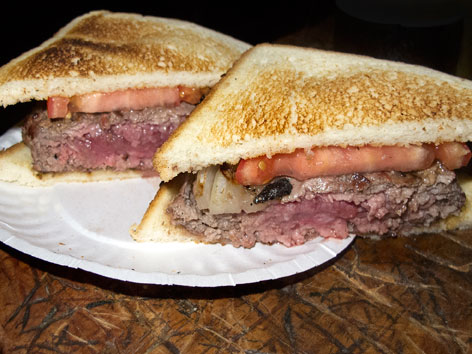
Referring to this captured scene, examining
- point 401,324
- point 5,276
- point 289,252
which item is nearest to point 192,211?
point 289,252

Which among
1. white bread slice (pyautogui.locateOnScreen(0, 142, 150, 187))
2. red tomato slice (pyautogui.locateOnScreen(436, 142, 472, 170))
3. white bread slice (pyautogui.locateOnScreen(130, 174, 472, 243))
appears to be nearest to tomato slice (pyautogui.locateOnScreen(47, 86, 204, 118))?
white bread slice (pyautogui.locateOnScreen(0, 142, 150, 187))

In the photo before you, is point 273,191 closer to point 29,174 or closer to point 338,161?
point 338,161

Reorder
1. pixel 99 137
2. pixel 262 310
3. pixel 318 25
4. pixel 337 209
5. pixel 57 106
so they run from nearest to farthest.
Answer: pixel 262 310, pixel 337 209, pixel 57 106, pixel 99 137, pixel 318 25

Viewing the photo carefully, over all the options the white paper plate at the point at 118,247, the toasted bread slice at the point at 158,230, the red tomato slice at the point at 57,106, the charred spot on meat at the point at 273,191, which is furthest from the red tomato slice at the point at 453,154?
the red tomato slice at the point at 57,106

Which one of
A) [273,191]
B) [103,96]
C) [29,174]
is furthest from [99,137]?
[273,191]

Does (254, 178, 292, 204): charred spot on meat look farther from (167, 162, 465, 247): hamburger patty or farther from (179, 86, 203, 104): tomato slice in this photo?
(179, 86, 203, 104): tomato slice

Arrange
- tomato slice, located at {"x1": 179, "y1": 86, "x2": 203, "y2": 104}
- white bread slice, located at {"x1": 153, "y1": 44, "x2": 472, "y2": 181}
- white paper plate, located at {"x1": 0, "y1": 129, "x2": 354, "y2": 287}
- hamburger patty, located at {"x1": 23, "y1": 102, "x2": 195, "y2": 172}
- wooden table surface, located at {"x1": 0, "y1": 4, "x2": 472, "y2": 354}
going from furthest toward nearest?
tomato slice, located at {"x1": 179, "y1": 86, "x2": 203, "y2": 104} < hamburger patty, located at {"x1": 23, "y1": 102, "x2": 195, "y2": 172} < white bread slice, located at {"x1": 153, "y1": 44, "x2": 472, "y2": 181} < white paper plate, located at {"x1": 0, "y1": 129, "x2": 354, "y2": 287} < wooden table surface, located at {"x1": 0, "y1": 4, "x2": 472, "y2": 354}
